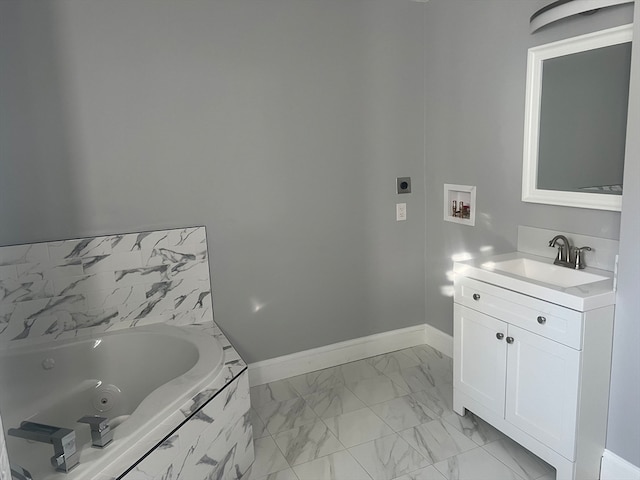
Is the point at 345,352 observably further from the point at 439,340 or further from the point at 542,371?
the point at 542,371

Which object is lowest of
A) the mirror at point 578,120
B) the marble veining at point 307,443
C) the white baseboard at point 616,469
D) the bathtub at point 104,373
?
the marble veining at point 307,443

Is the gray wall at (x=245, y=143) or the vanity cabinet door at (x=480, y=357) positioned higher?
the gray wall at (x=245, y=143)

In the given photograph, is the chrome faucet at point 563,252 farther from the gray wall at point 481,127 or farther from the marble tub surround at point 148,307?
the marble tub surround at point 148,307

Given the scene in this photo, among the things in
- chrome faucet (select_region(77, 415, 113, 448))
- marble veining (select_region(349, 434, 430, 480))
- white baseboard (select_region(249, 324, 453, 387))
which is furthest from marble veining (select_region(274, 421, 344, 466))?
chrome faucet (select_region(77, 415, 113, 448))

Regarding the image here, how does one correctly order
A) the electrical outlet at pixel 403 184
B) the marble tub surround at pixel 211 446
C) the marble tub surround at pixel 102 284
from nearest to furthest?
the marble tub surround at pixel 211 446 < the marble tub surround at pixel 102 284 < the electrical outlet at pixel 403 184

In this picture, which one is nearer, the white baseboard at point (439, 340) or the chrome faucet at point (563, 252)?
the chrome faucet at point (563, 252)

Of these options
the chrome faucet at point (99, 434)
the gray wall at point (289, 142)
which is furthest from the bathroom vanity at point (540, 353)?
the chrome faucet at point (99, 434)

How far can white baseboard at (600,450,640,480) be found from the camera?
77.8 inches

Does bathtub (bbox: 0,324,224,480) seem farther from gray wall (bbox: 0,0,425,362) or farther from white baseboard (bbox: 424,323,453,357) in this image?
white baseboard (bbox: 424,323,453,357)

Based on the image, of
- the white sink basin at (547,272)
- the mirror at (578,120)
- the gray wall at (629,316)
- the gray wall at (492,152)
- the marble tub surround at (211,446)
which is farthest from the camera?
the white sink basin at (547,272)

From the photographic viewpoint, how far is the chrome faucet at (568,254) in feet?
7.59

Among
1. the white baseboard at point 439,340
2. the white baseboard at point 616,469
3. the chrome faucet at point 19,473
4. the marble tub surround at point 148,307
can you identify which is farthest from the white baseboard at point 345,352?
the chrome faucet at point 19,473

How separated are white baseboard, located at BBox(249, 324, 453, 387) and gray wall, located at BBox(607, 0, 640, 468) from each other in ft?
4.44

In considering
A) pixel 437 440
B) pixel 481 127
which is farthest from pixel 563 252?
pixel 437 440
